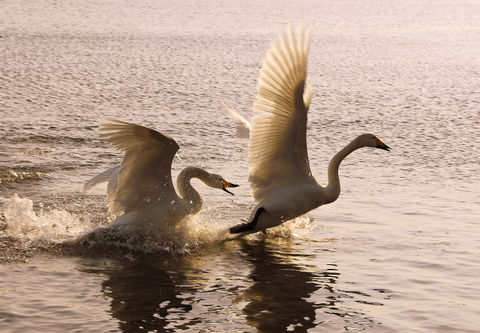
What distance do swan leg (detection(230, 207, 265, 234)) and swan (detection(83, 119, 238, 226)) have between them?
0.45 meters

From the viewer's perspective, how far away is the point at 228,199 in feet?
36.2

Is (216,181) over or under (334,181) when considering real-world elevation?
under

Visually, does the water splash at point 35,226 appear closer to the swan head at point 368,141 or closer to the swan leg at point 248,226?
the swan leg at point 248,226

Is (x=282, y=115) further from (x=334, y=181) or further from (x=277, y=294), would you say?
(x=277, y=294)

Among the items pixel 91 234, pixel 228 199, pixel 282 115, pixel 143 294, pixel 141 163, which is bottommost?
pixel 143 294

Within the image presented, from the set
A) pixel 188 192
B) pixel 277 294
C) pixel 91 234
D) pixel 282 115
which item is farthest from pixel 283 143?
pixel 91 234

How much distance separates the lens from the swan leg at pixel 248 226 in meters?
9.05

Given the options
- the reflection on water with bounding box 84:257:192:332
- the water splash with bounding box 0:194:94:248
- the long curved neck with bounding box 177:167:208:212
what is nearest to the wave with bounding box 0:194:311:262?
the water splash with bounding box 0:194:94:248

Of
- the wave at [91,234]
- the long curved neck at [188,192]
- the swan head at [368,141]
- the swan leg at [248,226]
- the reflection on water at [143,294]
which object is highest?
the swan head at [368,141]

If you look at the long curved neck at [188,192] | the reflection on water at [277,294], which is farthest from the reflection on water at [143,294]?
the long curved neck at [188,192]

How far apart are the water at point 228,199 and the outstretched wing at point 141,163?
0.45 meters

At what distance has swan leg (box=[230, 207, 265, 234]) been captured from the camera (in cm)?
905

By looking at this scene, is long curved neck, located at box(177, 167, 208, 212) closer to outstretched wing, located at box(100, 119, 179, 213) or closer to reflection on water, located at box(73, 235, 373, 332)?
outstretched wing, located at box(100, 119, 179, 213)

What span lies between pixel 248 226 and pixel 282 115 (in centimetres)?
127
